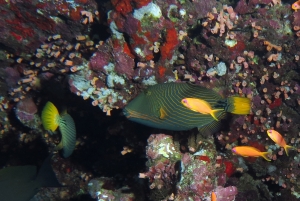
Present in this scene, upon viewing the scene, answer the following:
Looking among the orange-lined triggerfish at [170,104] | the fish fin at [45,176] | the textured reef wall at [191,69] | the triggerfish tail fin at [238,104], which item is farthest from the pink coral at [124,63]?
the fish fin at [45,176]

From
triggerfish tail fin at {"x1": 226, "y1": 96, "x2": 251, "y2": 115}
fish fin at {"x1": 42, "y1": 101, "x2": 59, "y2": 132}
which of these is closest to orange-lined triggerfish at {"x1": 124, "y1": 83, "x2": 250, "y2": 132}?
triggerfish tail fin at {"x1": 226, "y1": 96, "x2": 251, "y2": 115}

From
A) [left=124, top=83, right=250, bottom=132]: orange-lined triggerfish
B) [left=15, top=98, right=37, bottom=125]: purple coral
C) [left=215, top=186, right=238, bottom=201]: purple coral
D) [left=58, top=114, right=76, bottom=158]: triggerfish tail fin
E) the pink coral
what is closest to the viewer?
[left=124, top=83, right=250, bottom=132]: orange-lined triggerfish

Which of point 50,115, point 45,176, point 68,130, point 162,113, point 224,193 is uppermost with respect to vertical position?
point 162,113

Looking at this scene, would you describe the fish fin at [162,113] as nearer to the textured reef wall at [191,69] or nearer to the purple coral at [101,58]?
the textured reef wall at [191,69]

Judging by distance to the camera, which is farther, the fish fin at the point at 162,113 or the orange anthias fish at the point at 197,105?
the fish fin at the point at 162,113

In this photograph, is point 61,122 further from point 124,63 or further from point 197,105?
point 197,105

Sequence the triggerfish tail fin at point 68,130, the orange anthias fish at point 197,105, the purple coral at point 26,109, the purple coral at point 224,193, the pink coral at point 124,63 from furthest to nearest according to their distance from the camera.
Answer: the purple coral at point 26,109 < the pink coral at point 124,63 < the triggerfish tail fin at point 68,130 < the purple coral at point 224,193 < the orange anthias fish at point 197,105

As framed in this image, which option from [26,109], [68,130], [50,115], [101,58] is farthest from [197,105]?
[26,109]

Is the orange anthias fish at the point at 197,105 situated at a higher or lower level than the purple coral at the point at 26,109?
higher

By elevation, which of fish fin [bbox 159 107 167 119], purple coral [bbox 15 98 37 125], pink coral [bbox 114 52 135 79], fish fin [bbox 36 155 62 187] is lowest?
fish fin [bbox 36 155 62 187]

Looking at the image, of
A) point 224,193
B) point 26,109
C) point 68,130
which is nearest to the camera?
point 224,193

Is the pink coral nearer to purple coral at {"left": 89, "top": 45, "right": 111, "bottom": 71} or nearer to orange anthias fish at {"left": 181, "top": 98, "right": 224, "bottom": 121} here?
purple coral at {"left": 89, "top": 45, "right": 111, "bottom": 71}

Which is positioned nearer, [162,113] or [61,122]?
[162,113]

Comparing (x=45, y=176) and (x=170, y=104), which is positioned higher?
(x=170, y=104)
